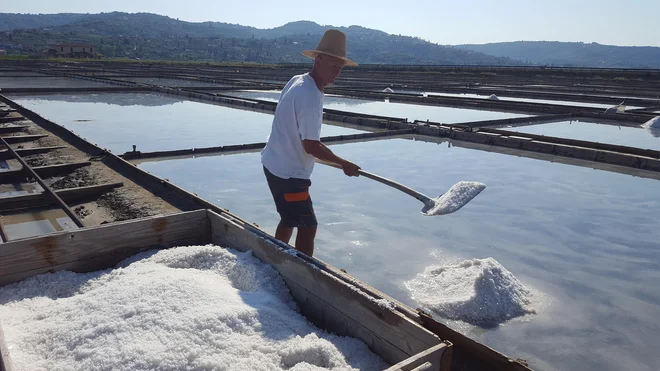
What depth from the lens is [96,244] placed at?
2.09m

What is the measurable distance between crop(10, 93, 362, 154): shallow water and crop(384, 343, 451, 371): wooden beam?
15.5ft

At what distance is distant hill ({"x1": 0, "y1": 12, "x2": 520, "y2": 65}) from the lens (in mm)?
81625

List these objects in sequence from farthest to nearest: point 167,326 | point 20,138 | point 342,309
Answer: point 20,138, point 342,309, point 167,326

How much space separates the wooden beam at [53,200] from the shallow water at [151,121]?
63.4 inches

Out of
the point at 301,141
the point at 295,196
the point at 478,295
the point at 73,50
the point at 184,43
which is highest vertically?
the point at 184,43

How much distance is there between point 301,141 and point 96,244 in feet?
3.18

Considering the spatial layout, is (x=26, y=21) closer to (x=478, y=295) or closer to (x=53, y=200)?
(x=53, y=200)

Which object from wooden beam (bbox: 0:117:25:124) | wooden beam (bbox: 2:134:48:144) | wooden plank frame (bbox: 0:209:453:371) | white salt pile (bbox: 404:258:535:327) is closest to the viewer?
wooden plank frame (bbox: 0:209:453:371)

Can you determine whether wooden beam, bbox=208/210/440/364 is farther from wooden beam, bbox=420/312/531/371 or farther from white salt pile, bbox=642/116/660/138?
Answer: white salt pile, bbox=642/116/660/138

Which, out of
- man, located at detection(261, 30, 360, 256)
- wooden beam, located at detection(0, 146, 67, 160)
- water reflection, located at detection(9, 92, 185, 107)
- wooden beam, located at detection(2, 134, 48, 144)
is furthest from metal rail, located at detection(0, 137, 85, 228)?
water reflection, located at detection(9, 92, 185, 107)

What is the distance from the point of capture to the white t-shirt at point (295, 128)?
199 centimetres

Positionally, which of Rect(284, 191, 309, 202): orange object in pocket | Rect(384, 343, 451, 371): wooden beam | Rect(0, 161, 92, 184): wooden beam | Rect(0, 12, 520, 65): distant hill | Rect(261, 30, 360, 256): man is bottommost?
Rect(0, 161, 92, 184): wooden beam

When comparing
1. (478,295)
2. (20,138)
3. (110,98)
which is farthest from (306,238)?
(110,98)

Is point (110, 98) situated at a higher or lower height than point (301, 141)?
lower
